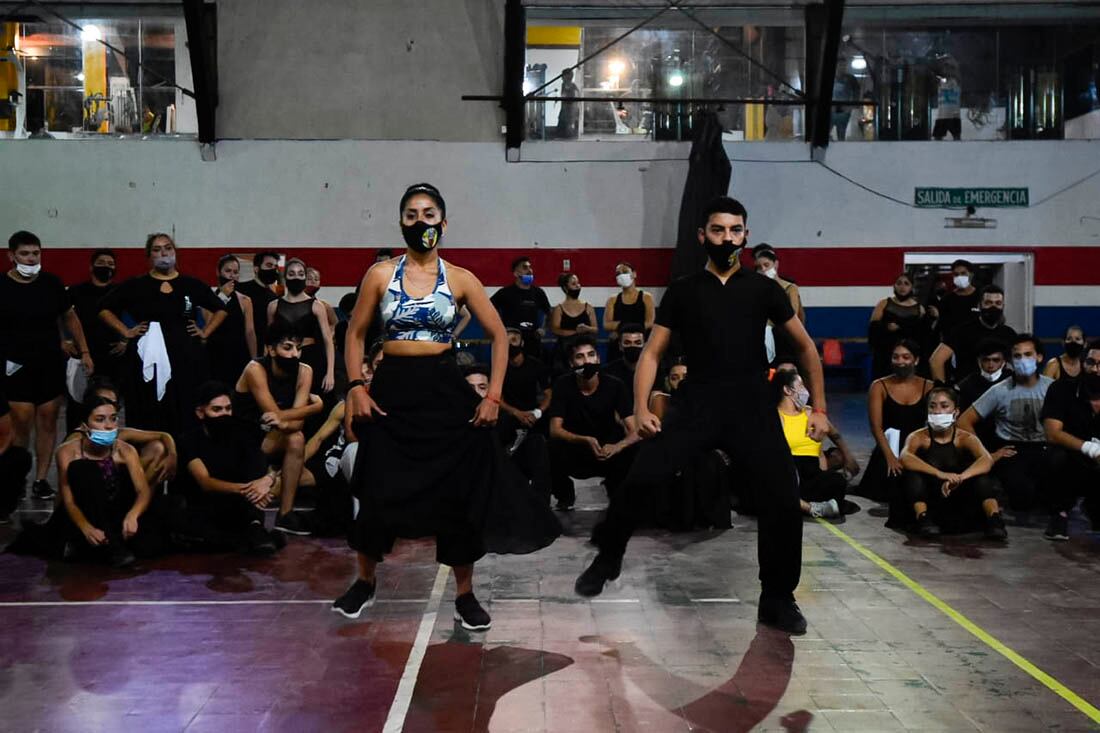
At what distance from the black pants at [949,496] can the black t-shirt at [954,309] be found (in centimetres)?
446

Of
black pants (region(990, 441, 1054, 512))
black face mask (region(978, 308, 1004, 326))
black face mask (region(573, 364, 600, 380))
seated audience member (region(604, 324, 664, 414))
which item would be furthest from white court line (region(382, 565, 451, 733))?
black face mask (region(978, 308, 1004, 326))

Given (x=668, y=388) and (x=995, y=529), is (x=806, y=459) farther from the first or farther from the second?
(x=995, y=529)

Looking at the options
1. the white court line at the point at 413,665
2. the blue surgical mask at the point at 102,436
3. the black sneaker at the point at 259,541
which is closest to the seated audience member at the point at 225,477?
the black sneaker at the point at 259,541

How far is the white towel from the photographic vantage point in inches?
367

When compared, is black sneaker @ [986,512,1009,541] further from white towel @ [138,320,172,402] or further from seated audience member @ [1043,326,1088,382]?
white towel @ [138,320,172,402]

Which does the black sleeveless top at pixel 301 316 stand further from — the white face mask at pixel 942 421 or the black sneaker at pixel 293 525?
the white face mask at pixel 942 421

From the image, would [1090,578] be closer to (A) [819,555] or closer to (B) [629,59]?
(A) [819,555]

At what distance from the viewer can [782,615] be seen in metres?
5.79

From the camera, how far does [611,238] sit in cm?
1652

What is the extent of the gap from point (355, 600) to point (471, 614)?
58cm

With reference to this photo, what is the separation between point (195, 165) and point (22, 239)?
7.52 metres

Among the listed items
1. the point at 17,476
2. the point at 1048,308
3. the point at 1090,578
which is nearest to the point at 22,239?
the point at 17,476

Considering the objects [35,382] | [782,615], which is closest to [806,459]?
[782,615]

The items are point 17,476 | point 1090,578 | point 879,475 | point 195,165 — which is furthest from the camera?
point 195,165
